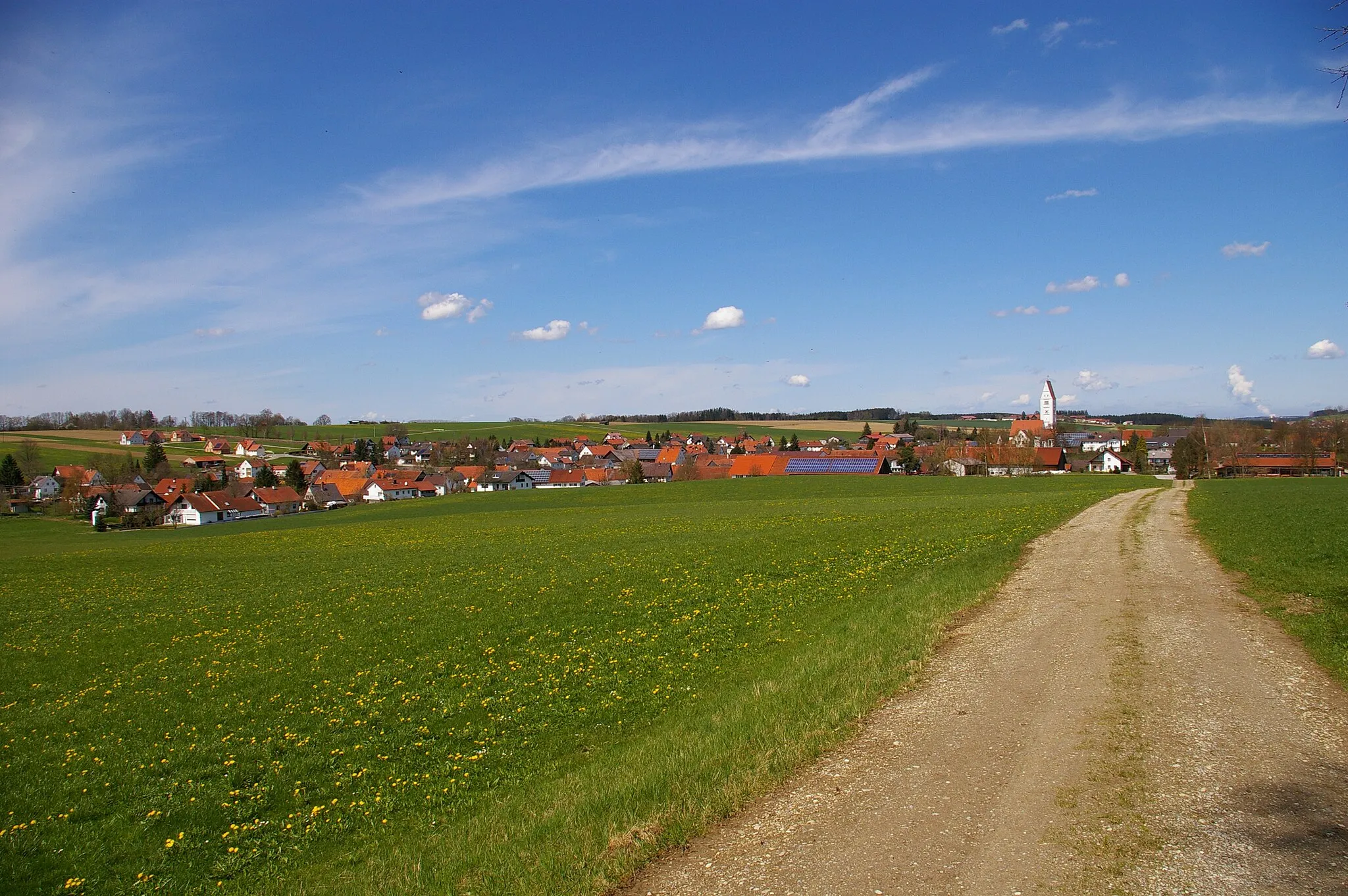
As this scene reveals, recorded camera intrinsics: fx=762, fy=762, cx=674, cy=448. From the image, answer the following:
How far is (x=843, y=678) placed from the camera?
11055 mm

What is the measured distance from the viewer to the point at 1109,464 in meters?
129

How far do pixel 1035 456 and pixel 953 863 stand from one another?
108406mm

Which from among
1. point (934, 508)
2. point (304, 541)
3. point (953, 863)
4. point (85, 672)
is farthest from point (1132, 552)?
point (304, 541)

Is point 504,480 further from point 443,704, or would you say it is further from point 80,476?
point 443,704

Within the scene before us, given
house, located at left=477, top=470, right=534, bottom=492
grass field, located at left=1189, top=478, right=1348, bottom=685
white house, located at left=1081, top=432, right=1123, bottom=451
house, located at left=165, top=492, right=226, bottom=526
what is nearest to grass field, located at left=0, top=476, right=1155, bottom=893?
grass field, located at left=1189, top=478, right=1348, bottom=685

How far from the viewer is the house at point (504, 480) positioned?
13570 centimetres

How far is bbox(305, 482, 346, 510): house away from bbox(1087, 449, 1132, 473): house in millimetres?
117519

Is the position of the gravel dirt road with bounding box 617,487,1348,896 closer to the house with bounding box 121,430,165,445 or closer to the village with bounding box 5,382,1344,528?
the village with bounding box 5,382,1344,528

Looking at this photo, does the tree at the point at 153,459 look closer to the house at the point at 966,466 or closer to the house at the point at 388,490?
the house at the point at 388,490

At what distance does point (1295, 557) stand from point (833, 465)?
3670 inches

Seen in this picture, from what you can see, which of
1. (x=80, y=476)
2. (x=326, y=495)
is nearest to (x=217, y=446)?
(x=80, y=476)

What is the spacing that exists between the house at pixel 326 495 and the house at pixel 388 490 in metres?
3.49

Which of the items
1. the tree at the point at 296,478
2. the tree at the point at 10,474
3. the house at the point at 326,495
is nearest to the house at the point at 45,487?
the tree at the point at 10,474

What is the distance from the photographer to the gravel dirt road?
19.0 feet
